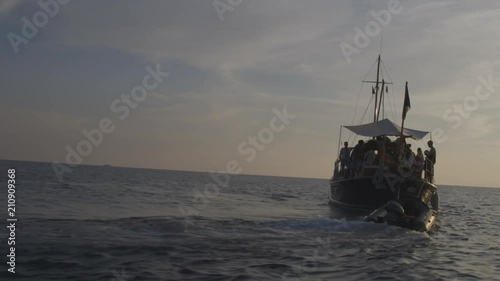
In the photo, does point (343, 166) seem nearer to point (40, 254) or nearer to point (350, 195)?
point (350, 195)

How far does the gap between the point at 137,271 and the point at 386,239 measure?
8541 mm

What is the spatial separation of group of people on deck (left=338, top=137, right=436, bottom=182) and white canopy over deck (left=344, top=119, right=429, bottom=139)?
386mm

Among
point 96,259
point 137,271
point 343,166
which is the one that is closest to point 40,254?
point 96,259

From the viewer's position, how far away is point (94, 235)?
45.9ft

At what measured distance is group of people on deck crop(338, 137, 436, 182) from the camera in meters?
23.5

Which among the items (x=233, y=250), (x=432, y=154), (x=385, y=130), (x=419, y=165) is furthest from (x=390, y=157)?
(x=233, y=250)

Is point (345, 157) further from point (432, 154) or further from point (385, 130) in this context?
point (432, 154)

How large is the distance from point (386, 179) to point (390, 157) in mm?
1887

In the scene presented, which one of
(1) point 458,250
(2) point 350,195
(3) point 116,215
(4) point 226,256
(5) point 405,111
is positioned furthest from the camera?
(2) point 350,195

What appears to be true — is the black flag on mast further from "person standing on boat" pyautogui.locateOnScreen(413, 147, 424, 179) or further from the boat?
"person standing on boat" pyautogui.locateOnScreen(413, 147, 424, 179)

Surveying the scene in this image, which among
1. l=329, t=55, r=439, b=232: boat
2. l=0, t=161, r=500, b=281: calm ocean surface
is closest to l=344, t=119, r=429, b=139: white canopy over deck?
l=329, t=55, r=439, b=232: boat

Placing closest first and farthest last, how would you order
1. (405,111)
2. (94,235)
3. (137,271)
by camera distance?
(137,271) → (94,235) → (405,111)

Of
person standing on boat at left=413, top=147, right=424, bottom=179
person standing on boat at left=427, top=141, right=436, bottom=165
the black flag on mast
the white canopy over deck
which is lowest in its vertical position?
person standing on boat at left=413, top=147, right=424, bottom=179

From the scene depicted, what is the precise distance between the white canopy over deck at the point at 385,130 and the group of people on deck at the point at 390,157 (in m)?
0.39
